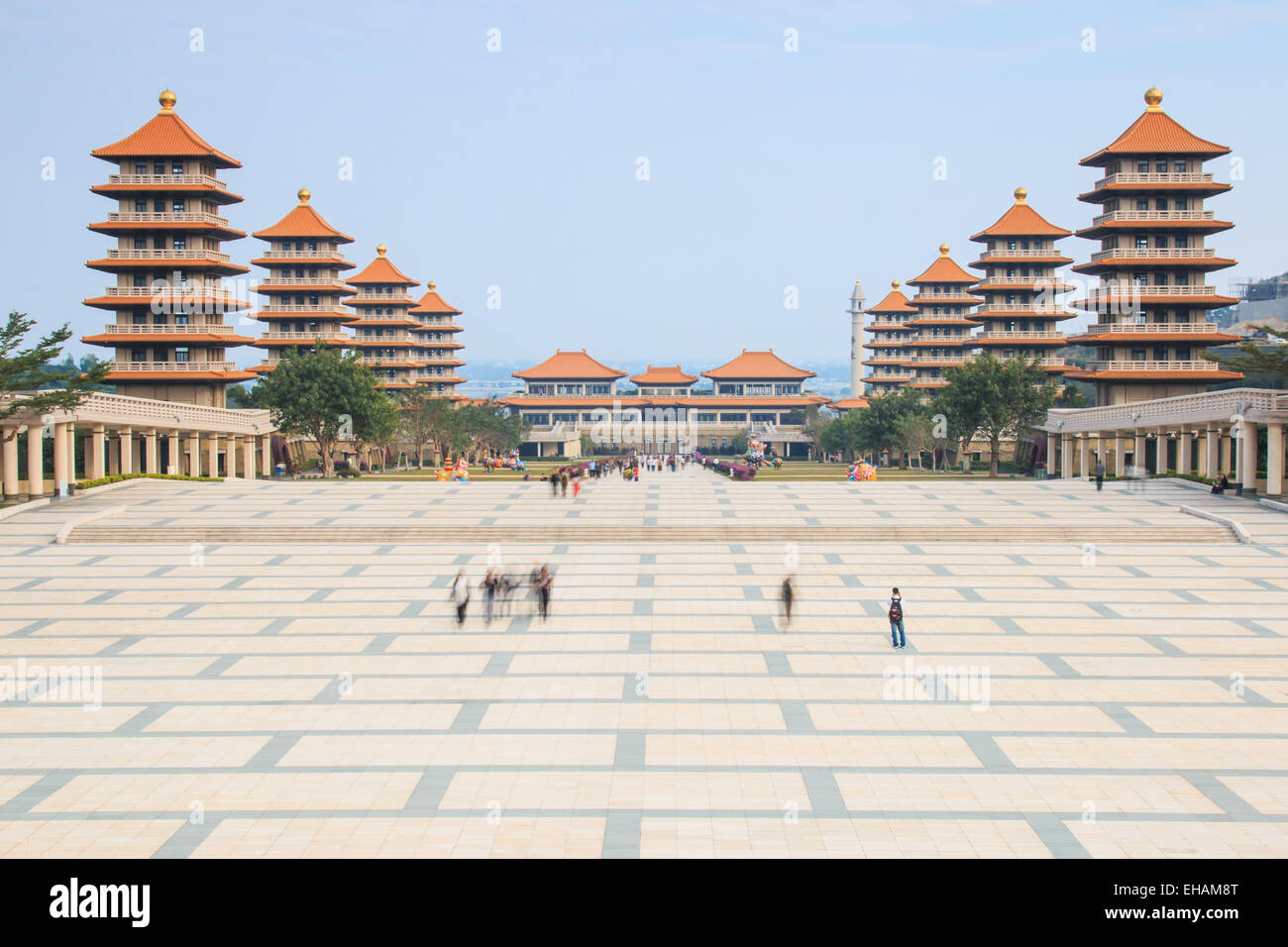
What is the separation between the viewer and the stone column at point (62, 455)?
4609 cm

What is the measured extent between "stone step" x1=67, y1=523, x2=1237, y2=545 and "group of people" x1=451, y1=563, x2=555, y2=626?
9.85m

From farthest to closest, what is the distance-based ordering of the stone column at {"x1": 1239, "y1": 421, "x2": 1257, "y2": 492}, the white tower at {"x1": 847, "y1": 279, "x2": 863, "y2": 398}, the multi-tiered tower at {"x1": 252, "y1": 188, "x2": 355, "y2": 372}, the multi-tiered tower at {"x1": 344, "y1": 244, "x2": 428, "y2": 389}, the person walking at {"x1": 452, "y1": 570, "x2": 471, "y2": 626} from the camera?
1. the white tower at {"x1": 847, "y1": 279, "x2": 863, "y2": 398}
2. the multi-tiered tower at {"x1": 344, "y1": 244, "x2": 428, "y2": 389}
3. the multi-tiered tower at {"x1": 252, "y1": 188, "x2": 355, "y2": 372}
4. the stone column at {"x1": 1239, "y1": 421, "x2": 1257, "y2": 492}
5. the person walking at {"x1": 452, "y1": 570, "x2": 471, "y2": 626}

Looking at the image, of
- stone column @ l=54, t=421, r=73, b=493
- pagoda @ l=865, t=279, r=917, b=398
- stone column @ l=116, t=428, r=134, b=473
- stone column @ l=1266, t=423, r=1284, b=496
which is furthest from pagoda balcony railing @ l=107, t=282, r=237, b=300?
pagoda @ l=865, t=279, r=917, b=398

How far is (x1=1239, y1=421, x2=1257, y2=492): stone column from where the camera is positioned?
147ft

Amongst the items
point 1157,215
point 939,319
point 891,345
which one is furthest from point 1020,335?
point 891,345

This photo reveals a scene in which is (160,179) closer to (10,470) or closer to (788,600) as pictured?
(10,470)

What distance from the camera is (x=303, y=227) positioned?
7962 cm

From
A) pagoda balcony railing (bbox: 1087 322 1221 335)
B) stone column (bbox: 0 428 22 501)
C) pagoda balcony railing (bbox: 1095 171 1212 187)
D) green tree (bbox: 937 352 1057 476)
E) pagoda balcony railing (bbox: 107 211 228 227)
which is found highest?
pagoda balcony railing (bbox: 1095 171 1212 187)

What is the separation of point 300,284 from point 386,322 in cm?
1504

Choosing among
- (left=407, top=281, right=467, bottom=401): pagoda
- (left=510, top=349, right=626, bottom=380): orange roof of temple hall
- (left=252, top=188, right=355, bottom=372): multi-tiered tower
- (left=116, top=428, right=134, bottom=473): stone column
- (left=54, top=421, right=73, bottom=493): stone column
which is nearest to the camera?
(left=54, top=421, right=73, bottom=493): stone column

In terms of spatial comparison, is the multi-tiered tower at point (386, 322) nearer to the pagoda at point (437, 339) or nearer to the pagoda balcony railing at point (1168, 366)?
the pagoda at point (437, 339)

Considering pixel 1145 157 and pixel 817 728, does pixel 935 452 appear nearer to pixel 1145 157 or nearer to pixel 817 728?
pixel 1145 157

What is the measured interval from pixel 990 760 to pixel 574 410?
113 m

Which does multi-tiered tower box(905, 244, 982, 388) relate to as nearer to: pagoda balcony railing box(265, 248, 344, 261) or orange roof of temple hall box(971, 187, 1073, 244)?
orange roof of temple hall box(971, 187, 1073, 244)
